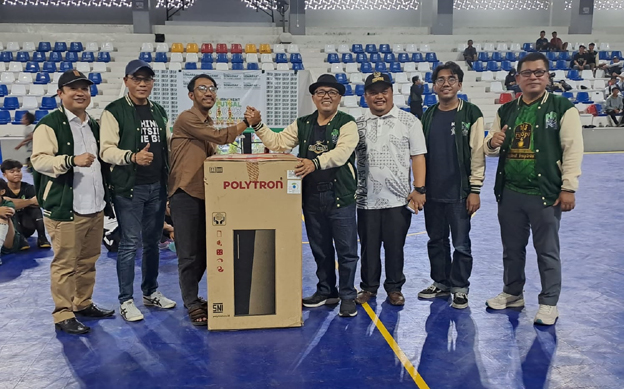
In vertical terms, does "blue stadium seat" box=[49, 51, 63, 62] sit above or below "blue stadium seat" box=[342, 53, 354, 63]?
below

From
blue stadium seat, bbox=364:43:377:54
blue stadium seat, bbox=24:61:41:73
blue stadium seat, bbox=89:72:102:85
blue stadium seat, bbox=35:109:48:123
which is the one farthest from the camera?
blue stadium seat, bbox=364:43:377:54

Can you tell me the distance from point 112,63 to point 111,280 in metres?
13.1

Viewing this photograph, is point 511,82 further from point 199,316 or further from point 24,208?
point 199,316

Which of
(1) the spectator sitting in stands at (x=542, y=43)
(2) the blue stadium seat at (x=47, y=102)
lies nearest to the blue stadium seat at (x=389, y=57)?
(1) the spectator sitting in stands at (x=542, y=43)

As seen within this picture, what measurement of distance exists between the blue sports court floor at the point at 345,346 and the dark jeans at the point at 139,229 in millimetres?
278

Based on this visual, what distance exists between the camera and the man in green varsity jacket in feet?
13.6

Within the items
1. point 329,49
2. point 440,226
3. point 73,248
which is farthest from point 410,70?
point 73,248

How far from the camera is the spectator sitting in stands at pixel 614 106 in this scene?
15.2 meters

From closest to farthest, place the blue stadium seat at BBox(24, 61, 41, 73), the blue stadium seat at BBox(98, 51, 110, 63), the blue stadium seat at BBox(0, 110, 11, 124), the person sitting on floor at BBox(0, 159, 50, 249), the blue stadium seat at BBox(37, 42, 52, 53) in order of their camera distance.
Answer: the person sitting on floor at BBox(0, 159, 50, 249), the blue stadium seat at BBox(0, 110, 11, 124), the blue stadium seat at BBox(24, 61, 41, 73), the blue stadium seat at BBox(98, 51, 110, 63), the blue stadium seat at BBox(37, 42, 52, 53)

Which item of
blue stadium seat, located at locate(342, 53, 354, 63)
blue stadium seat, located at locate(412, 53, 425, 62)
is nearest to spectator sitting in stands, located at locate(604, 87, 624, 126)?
blue stadium seat, located at locate(412, 53, 425, 62)

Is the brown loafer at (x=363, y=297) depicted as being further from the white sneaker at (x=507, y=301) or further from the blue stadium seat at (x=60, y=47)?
the blue stadium seat at (x=60, y=47)

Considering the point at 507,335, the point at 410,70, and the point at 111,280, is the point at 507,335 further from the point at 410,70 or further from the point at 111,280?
the point at 410,70

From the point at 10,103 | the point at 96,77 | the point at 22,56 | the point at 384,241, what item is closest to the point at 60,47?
the point at 22,56

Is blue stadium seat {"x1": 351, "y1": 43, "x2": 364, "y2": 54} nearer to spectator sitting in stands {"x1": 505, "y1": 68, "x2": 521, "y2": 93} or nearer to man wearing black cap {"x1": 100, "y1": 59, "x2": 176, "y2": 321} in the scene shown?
spectator sitting in stands {"x1": 505, "y1": 68, "x2": 521, "y2": 93}
